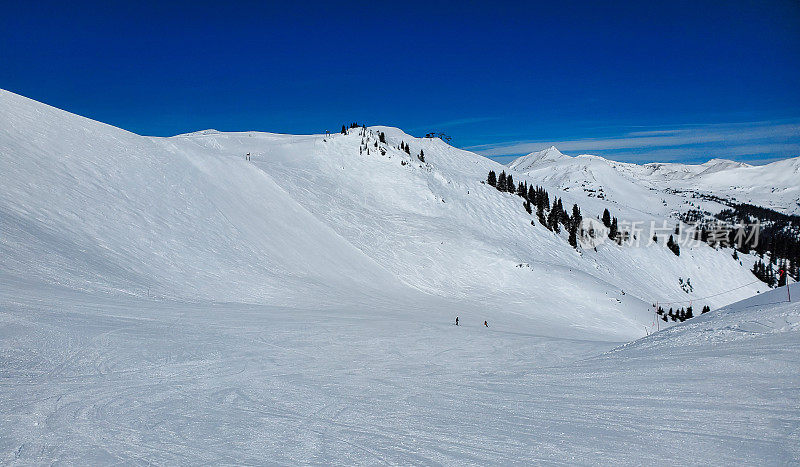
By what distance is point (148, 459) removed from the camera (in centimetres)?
598

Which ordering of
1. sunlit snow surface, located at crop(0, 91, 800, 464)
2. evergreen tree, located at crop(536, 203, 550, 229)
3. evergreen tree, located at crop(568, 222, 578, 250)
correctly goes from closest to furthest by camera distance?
sunlit snow surface, located at crop(0, 91, 800, 464), evergreen tree, located at crop(568, 222, 578, 250), evergreen tree, located at crop(536, 203, 550, 229)

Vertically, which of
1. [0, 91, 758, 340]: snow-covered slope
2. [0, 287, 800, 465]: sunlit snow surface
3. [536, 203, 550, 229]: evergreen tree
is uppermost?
[536, 203, 550, 229]: evergreen tree

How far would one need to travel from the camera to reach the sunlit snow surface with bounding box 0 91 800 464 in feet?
21.5

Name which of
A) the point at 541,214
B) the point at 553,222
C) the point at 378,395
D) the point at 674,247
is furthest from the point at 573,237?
the point at 378,395

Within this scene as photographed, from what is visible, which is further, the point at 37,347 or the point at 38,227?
the point at 38,227

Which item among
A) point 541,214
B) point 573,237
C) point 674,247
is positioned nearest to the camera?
point 573,237

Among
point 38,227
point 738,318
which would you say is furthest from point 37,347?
point 738,318

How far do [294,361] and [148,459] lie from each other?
6.83 meters

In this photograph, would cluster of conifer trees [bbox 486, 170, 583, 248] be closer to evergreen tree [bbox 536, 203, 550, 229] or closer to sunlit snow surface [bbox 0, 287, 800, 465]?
evergreen tree [bbox 536, 203, 550, 229]

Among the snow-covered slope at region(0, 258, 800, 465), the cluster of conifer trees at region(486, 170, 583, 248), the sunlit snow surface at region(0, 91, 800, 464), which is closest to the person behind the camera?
the snow-covered slope at region(0, 258, 800, 465)

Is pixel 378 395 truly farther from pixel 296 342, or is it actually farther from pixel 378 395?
pixel 296 342

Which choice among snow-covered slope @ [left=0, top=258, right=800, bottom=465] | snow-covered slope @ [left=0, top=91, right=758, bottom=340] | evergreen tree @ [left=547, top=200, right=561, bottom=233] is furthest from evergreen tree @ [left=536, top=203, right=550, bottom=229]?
snow-covered slope @ [left=0, top=258, right=800, bottom=465]

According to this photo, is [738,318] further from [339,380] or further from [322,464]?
[322,464]

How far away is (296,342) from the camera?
50.7ft
